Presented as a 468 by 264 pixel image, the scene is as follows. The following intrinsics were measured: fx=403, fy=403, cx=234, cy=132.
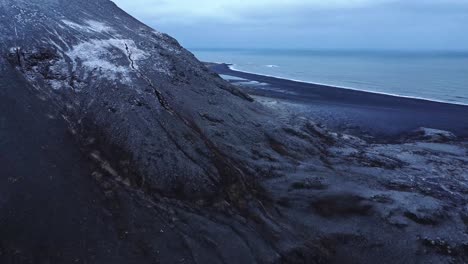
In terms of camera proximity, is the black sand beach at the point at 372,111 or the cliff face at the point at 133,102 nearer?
the cliff face at the point at 133,102

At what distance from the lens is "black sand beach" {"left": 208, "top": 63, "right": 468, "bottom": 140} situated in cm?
2334

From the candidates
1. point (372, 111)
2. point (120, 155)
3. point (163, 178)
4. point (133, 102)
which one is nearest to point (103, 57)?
point (133, 102)

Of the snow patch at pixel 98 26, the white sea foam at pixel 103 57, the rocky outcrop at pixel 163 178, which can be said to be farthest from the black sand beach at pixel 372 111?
the snow patch at pixel 98 26

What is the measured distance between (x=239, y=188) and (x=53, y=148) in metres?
4.95

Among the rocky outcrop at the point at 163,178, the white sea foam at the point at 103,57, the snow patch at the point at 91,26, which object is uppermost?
the snow patch at the point at 91,26

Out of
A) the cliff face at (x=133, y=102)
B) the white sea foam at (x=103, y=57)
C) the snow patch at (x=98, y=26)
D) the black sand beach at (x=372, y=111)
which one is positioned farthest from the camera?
the black sand beach at (x=372, y=111)

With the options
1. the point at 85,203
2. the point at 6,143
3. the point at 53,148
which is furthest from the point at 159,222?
the point at 6,143

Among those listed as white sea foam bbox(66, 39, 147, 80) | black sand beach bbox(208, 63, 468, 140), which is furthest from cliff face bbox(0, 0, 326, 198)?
black sand beach bbox(208, 63, 468, 140)

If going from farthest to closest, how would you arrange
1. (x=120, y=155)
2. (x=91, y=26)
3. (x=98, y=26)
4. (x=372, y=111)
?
1. (x=372, y=111)
2. (x=98, y=26)
3. (x=91, y=26)
4. (x=120, y=155)

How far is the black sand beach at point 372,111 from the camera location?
23.3m

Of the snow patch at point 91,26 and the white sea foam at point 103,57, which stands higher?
the snow patch at point 91,26

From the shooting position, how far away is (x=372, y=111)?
27.9 meters

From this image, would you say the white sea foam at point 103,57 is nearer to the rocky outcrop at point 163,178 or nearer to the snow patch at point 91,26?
the rocky outcrop at point 163,178

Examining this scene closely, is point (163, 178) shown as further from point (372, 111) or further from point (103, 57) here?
point (372, 111)
